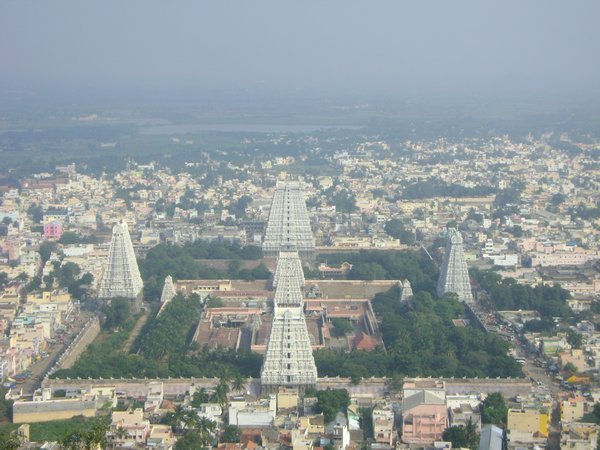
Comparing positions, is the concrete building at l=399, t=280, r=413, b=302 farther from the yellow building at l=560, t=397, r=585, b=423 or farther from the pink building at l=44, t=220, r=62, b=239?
the pink building at l=44, t=220, r=62, b=239

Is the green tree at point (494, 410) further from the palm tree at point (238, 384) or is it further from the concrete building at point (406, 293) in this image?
the concrete building at point (406, 293)

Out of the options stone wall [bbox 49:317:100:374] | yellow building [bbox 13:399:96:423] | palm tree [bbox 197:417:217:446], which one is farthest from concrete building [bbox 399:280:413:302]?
yellow building [bbox 13:399:96:423]

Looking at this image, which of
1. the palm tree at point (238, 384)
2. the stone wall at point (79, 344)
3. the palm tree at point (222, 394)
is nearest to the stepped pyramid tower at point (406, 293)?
the stone wall at point (79, 344)

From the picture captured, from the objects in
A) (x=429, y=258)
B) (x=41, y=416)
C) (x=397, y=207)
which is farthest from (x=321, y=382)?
(x=397, y=207)

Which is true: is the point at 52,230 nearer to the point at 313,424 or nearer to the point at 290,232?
the point at 290,232

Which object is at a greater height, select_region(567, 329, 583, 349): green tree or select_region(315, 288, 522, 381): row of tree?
select_region(567, 329, 583, 349): green tree

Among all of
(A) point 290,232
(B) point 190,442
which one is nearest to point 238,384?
(B) point 190,442
